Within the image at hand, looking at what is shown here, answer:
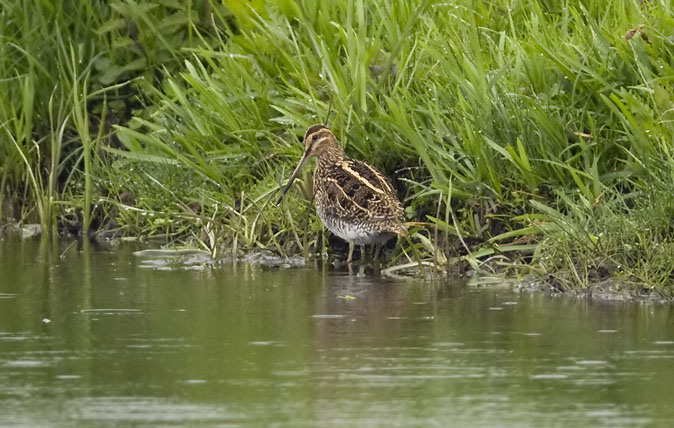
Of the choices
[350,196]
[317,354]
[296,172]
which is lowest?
[317,354]

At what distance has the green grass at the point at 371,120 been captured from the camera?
28.3 ft

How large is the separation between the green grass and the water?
0.55 m

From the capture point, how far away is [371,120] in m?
9.80

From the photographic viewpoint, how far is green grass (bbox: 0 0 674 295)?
8.64m

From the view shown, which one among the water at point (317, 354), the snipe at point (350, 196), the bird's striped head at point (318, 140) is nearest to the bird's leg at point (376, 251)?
the snipe at point (350, 196)

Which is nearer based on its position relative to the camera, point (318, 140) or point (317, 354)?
point (317, 354)

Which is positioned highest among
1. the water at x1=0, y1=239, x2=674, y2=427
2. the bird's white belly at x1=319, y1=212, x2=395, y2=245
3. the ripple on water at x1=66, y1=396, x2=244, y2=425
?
the bird's white belly at x1=319, y1=212, x2=395, y2=245

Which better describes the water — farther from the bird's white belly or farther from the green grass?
the green grass

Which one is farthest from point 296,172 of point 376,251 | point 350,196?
point 376,251

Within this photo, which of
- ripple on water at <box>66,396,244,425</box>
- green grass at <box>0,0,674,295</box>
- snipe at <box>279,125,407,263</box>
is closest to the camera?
ripple on water at <box>66,396,244,425</box>

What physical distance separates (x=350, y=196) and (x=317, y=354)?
3.04m

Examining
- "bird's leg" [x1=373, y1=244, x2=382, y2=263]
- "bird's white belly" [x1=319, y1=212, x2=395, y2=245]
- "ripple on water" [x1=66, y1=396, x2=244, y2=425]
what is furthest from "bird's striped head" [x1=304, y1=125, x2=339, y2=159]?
"ripple on water" [x1=66, y1=396, x2=244, y2=425]

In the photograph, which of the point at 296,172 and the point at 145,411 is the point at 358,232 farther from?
the point at 145,411

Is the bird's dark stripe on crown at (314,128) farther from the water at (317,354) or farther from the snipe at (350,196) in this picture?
the water at (317,354)
